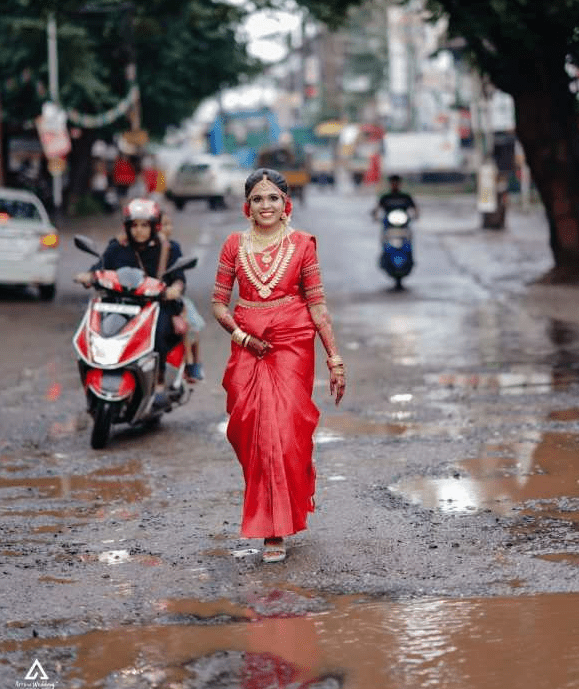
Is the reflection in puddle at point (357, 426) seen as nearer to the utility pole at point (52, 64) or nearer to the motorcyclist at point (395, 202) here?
the motorcyclist at point (395, 202)

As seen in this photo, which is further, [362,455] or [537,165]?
[537,165]

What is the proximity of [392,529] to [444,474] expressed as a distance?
56.2 inches

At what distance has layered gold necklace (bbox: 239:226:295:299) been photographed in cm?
703

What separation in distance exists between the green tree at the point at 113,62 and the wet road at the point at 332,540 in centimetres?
3113

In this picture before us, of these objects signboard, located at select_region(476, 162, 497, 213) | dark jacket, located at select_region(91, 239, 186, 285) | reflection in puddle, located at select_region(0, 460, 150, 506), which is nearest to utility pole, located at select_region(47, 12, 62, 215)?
signboard, located at select_region(476, 162, 497, 213)

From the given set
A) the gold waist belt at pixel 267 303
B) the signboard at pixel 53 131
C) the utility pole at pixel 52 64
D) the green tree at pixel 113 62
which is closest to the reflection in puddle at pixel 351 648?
the gold waist belt at pixel 267 303

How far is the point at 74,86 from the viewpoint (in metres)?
46.1

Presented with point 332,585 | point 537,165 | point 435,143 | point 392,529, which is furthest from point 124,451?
point 435,143

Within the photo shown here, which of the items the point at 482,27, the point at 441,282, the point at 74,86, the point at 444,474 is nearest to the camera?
→ the point at 444,474

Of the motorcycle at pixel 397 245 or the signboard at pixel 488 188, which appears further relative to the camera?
the signboard at pixel 488 188

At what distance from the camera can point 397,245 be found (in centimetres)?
2205

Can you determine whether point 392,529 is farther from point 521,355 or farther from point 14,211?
point 14,211

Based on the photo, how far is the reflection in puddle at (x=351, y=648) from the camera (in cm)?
525

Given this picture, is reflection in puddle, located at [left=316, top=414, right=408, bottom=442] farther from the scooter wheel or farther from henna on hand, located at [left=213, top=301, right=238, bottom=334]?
henna on hand, located at [left=213, top=301, right=238, bottom=334]
